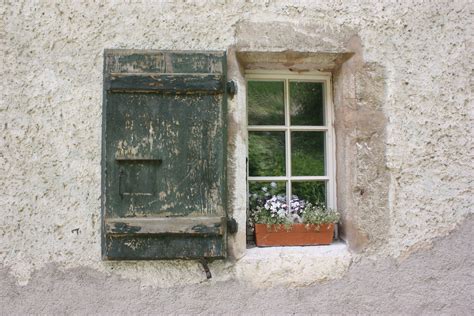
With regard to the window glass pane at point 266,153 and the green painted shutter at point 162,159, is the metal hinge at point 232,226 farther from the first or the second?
the window glass pane at point 266,153

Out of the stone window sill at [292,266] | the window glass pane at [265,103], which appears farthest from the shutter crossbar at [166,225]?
the window glass pane at [265,103]

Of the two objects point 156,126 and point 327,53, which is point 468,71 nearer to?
point 327,53

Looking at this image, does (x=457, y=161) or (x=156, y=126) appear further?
(x=457, y=161)

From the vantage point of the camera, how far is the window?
242 centimetres

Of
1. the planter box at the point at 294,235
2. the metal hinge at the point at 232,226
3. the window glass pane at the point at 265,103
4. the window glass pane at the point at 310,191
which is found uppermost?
the window glass pane at the point at 265,103

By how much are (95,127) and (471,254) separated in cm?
227

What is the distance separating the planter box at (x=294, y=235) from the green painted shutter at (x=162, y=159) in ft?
1.00

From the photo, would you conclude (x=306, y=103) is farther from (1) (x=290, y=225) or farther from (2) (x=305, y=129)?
(1) (x=290, y=225)

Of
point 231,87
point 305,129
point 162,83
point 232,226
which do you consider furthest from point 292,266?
point 162,83

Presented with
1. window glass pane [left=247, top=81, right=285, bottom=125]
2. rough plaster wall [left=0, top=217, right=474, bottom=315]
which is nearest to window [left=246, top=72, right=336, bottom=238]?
window glass pane [left=247, top=81, right=285, bottom=125]

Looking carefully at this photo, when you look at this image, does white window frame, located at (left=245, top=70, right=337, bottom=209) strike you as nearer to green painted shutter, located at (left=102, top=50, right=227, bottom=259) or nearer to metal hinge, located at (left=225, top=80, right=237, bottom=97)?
metal hinge, located at (left=225, top=80, right=237, bottom=97)

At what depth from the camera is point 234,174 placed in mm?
2174

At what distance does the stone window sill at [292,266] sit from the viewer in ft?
7.07

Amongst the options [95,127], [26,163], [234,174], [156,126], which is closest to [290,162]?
[234,174]
